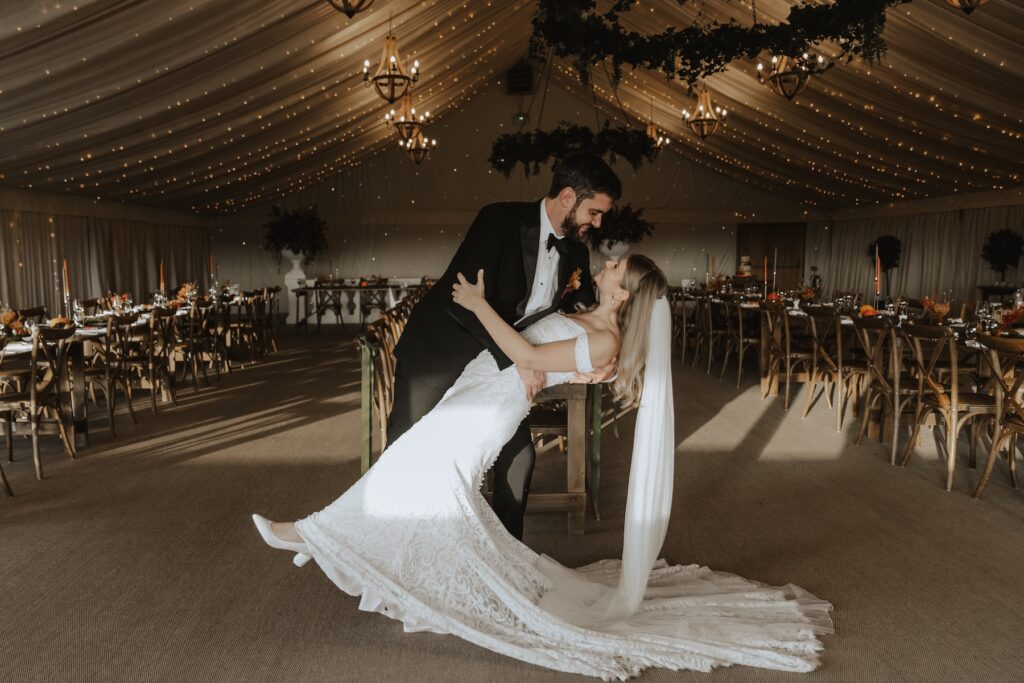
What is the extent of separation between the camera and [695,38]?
17.3 ft

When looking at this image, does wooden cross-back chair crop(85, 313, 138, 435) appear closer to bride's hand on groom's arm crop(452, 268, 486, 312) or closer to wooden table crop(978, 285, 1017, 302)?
bride's hand on groom's arm crop(452, 268, 486, 312)

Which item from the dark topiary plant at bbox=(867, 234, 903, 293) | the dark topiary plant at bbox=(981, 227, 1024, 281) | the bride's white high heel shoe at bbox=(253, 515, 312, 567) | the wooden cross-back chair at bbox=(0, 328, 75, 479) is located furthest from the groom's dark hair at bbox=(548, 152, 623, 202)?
the dark topiary plant at bbox=(867, 234, 903, 293)

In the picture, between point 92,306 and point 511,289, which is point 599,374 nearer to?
point 511,289

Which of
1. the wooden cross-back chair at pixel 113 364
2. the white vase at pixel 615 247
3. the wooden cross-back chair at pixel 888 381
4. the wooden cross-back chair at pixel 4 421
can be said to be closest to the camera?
the wooden cross-back chair at pixel 4 421

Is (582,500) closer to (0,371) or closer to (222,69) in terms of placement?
(0,371)

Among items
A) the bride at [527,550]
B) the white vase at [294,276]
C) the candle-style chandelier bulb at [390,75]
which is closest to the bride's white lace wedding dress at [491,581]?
the bride at [527,550]

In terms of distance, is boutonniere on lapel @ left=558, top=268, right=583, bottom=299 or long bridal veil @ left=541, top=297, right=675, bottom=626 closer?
long bridal veil @ left=541, top=297, right=675, bottom=626

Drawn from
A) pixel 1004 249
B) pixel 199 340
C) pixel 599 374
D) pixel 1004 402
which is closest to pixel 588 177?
pixel 599 374

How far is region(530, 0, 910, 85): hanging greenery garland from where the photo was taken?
4.64 m

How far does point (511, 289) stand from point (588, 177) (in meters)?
0.52

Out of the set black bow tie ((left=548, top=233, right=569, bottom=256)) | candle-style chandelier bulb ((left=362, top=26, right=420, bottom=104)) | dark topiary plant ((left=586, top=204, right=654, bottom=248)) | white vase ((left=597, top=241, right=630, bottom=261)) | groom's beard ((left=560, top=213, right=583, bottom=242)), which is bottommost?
black bow tie ((left=548, top=233, right=569, bottom=256))

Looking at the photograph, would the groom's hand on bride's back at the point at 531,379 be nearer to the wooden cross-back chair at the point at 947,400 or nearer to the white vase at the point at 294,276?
the wooden cross-back chair at the point at 947,400

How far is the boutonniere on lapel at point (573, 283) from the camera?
3000 millimetres

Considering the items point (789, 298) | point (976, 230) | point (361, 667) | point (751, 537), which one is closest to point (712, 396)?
point (789, 298)
